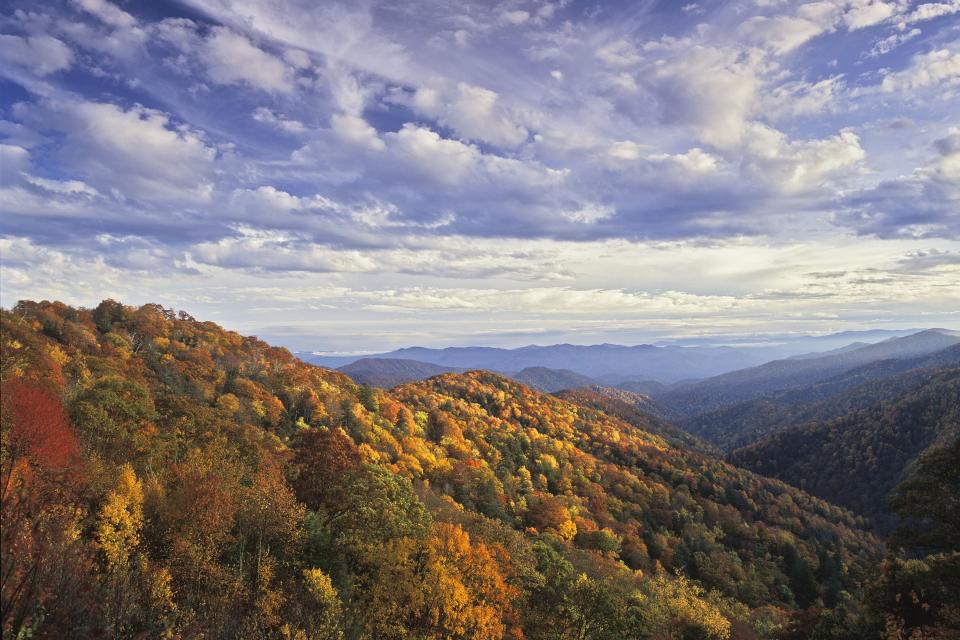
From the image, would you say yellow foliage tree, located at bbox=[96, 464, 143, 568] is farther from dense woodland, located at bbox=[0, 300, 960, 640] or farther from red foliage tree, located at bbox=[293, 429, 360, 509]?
red foliage tree, located at bbox=[293, 429, 360, 509]

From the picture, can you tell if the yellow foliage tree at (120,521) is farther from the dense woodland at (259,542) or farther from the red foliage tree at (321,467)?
the red foliage tree at (321,467)

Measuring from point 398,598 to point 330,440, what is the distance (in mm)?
22590

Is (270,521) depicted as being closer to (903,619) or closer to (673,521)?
(903,619)

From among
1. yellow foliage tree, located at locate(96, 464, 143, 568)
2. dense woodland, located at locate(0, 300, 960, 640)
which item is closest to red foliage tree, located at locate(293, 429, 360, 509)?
dense woodland, located at locate(0, 300, 960, 640)

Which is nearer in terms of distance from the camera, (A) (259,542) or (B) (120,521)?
(B) (120,521)

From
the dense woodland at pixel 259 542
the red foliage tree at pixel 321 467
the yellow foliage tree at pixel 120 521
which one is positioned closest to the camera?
the dense woodland at pixel 259 542

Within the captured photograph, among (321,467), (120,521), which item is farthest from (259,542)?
(321,467)

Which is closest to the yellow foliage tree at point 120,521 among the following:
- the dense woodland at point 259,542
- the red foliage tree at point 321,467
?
A: the dense woodland at point 259,542

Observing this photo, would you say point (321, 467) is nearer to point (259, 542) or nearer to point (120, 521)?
point (259, 542)

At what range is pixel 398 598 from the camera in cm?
3472

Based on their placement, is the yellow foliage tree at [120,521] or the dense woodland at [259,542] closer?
the dense woodland at [259,542]

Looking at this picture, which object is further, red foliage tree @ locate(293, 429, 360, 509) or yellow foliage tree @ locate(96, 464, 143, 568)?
red foliage tree @ locate(293, 429, 360, 509)

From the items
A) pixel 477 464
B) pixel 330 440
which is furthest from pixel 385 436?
pixel 330 440

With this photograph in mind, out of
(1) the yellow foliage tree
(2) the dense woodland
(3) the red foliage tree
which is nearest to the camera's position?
(2) the dense woodland
